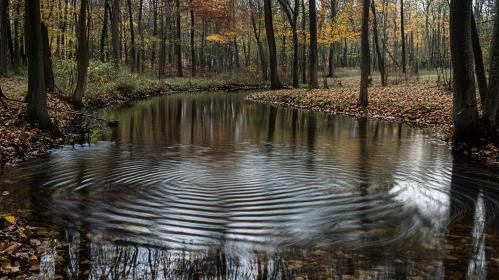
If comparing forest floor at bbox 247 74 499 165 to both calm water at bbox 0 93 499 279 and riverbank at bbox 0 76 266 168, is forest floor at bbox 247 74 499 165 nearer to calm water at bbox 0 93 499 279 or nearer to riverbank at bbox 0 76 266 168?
calm water at bbox 0 93 499 279

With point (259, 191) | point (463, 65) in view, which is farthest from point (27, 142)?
point (463, 65)

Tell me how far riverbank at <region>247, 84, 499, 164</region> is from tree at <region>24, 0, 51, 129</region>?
11304 mm

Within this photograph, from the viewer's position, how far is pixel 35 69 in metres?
10.5

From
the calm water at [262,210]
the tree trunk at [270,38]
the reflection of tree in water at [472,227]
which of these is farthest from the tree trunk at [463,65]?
the tree trunk at [270,38]

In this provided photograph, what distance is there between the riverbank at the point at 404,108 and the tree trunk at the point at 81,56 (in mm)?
11405

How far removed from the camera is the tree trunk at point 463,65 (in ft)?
29.0

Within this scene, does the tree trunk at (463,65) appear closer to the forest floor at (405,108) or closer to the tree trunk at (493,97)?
the tree trunk at (493,97)

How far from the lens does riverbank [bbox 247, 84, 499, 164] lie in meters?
11.9

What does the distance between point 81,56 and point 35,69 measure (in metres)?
6.58

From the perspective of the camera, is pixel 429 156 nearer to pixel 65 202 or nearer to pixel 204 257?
pixel 204 257

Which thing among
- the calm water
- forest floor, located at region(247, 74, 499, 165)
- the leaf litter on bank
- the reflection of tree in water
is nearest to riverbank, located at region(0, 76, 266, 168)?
the calm water

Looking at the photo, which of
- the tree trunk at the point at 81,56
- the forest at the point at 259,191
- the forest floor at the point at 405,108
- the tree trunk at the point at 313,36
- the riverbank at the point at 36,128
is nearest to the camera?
the forest at the point at 259,191

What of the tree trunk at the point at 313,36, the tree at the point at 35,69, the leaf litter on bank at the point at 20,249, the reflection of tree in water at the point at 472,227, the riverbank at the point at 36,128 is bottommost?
the reflection of tree in water at the point at 472,227

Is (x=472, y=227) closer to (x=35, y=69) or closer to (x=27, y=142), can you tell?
(x=27, y=142)
